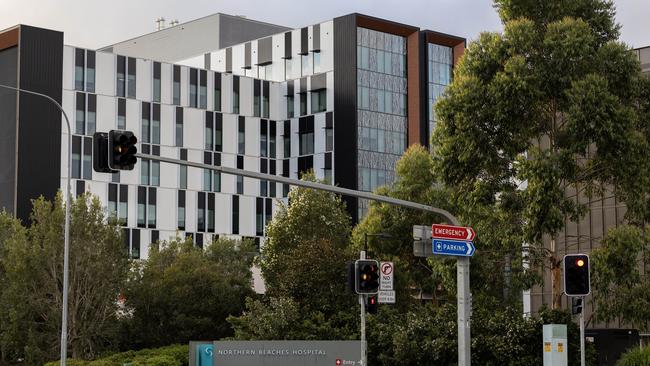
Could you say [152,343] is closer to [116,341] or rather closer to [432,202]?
[116,341]

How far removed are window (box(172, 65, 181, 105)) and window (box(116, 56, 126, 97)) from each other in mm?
4499

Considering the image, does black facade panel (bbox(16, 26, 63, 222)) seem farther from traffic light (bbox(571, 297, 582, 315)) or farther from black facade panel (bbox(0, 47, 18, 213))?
traffic light (bbox(571, 297, 582, 315))

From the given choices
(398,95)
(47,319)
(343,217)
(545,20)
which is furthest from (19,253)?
(398,95)

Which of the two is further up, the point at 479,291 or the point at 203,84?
the point at 203,84

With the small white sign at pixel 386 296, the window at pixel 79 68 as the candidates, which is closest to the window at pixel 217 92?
the window at pixel 79 68

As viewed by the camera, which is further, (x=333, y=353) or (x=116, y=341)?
(x=116, y=341)

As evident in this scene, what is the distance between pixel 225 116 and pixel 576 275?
72977 mm

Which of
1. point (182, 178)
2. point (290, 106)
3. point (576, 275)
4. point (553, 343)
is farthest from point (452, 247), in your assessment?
point (290, 106)

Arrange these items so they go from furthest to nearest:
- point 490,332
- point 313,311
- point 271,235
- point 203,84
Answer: point 203,84 → point 271,235 → point 313,311 → point 490,332

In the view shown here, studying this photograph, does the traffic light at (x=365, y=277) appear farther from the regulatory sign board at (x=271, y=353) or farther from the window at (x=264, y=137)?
the window at (x=264, y=137)

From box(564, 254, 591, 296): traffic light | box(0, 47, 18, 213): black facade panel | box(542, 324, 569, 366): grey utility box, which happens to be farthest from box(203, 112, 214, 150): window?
box(564, 254, 591, 296): traffic light

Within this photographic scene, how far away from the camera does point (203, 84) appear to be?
309ft

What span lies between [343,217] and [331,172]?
33.4m

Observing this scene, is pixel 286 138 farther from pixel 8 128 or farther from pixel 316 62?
pixel 8 128
